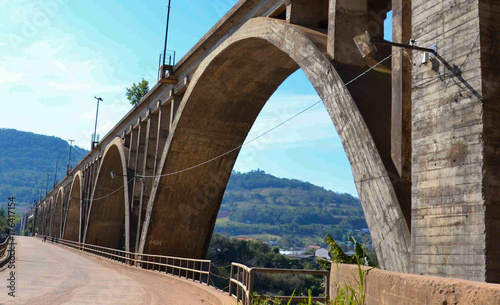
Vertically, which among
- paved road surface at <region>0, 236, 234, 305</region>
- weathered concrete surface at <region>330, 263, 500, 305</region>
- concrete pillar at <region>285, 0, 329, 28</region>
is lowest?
paved road surface at <region>0, 236, 234, 305</region>

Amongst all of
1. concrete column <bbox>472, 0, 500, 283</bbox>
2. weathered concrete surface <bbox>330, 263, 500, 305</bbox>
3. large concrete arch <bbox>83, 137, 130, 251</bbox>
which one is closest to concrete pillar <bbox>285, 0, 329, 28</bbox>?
concrete column <bbox>472, 0, 500, 283</bbox>

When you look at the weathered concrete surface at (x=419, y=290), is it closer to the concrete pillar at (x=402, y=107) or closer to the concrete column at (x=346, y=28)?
the concrete pillar at (x=402, y=107)

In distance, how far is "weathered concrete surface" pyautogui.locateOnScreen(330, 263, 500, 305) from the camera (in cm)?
305

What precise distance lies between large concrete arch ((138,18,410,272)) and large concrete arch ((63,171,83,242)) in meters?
35.6

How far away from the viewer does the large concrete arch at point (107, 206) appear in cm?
4284

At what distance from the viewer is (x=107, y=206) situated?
4462 cm

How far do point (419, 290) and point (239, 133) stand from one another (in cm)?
2115

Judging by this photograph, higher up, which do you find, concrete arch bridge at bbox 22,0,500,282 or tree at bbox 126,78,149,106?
tree at bbox 126,78,149,106

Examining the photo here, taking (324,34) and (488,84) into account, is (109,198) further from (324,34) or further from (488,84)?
(488,84)

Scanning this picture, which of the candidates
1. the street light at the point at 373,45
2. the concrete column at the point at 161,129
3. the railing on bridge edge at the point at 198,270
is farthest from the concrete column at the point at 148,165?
the street light at the point at 373,45

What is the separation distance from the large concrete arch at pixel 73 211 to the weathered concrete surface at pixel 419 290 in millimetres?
57072

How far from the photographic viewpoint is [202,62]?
2064 centimetres

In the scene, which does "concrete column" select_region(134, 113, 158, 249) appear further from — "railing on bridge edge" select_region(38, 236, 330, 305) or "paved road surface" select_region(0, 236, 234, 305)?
"paved road surface" select_region(0, 236, 234, 305)

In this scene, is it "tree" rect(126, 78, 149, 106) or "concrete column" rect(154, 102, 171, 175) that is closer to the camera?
"concrete column" rect(154, 102, 171, 175)
